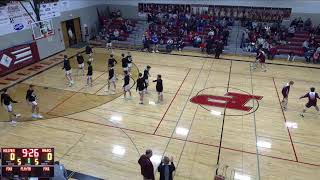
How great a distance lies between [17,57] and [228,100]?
13.9 m

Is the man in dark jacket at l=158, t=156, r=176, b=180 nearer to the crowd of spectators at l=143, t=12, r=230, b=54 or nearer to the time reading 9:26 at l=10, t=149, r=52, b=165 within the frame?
the time reading 9:26 at l=10, t=149, r=52, b=165

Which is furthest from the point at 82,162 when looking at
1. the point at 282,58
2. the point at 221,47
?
the point at 282,58

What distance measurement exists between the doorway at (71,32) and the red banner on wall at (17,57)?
388cm

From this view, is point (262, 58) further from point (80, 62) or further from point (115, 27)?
point (115, 27)

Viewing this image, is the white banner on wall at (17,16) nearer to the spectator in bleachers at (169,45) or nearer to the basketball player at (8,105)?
the basketball player at (8,105)

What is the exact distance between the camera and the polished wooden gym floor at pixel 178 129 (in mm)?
9422

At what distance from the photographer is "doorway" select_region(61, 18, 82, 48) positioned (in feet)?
76.1

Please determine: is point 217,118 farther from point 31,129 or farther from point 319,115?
point 31,129

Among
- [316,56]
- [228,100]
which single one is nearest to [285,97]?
[228,100]

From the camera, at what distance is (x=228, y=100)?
556 inches

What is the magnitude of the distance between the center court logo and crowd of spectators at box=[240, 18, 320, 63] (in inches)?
315

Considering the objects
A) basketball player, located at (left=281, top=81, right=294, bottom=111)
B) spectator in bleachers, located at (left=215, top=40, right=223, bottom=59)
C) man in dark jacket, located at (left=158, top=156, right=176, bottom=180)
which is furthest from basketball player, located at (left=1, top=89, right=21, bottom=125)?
spectator in bleachers, located at (left=215, top=40, right=223, bottom=59)

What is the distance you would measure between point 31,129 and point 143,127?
4.67 m

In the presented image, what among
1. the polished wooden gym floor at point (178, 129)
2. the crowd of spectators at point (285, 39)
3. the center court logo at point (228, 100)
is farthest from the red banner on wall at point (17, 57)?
the crowd of spectators at point (285, 39)
